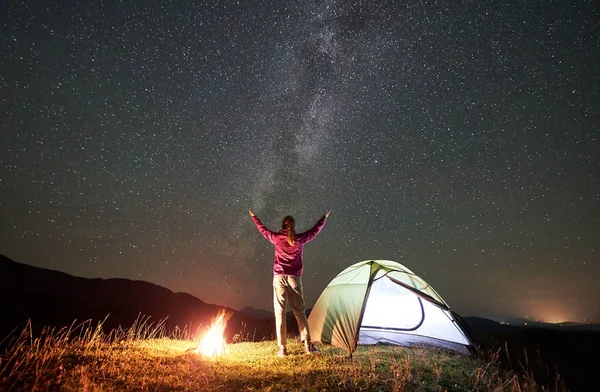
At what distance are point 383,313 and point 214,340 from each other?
5.31 m

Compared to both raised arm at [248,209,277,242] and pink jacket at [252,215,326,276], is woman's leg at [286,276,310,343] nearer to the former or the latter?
pink jacket at [252,215,326,276]

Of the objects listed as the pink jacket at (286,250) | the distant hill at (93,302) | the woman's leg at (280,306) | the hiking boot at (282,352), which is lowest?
the hiking boot at (282,352)

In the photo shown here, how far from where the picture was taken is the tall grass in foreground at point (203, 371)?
12.6ft

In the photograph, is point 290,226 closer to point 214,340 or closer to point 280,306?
point 280,306

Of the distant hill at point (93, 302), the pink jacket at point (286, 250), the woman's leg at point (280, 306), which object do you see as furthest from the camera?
the distant hill at point (93, 302)

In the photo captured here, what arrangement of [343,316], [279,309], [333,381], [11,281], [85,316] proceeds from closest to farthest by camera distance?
[333,381] → [279,309] → [343,316] → [85,316] → [11,281]

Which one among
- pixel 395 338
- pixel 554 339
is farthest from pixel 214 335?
pixel 554 339

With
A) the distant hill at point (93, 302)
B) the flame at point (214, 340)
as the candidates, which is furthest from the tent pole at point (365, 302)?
the distant hill at point (93, 302)

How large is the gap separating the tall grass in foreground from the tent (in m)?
1.33

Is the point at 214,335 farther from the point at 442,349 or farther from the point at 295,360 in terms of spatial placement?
the point at 442,349

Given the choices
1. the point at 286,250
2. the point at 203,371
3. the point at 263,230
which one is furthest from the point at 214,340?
the point at 263,230

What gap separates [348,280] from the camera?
29.6 feet

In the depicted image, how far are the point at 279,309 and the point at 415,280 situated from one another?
417cm

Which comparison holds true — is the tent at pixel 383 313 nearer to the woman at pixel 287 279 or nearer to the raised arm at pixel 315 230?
the woman at pixel 287 279
